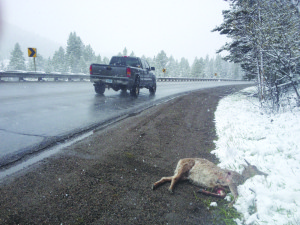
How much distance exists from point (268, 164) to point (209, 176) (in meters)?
1.04

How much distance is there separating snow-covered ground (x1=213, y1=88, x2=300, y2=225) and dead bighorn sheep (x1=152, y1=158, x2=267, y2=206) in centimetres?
14

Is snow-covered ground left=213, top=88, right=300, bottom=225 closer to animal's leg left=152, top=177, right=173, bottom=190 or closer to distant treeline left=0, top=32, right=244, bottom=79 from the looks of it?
animal's leg left=152, top=177, right=173, bottom=190

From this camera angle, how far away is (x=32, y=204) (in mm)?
A: 2166

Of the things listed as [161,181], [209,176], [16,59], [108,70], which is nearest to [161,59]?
[16,59]

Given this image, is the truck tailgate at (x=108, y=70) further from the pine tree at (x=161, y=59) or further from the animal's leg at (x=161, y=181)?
the pine tree at (x=161, y=59)

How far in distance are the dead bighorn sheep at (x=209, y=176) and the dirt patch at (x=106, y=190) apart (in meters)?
0.10

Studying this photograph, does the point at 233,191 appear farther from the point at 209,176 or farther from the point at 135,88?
the point at 135,88

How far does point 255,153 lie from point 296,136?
3.26ft

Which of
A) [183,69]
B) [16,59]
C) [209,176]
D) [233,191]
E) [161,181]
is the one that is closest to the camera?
[233,191]

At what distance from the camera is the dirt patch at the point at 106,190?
6.90ft

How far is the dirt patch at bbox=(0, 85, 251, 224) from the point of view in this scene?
210 centimetres

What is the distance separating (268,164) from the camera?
124 inches

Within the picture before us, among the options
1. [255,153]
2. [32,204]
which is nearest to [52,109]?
[32,204]

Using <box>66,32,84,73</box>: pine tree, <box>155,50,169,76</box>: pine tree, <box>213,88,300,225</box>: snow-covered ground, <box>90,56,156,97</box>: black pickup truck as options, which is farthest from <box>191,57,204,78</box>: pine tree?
<box>213,88,300,225</box>: snow-covered ground
